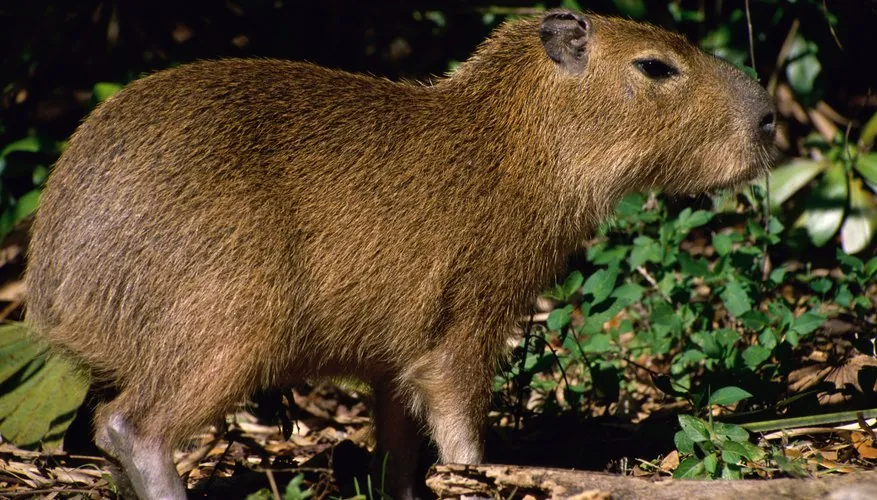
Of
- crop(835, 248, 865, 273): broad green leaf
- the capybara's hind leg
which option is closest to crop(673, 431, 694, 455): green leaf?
crop(835, 248, 865, 273): broad green leaf

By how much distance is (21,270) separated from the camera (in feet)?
17.0

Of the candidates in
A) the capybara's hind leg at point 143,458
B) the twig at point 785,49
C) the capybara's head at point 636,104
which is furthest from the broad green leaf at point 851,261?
the capybara's hind leg at point 143,458

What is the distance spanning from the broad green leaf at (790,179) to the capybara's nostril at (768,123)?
1588mm

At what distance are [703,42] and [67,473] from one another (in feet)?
13.0

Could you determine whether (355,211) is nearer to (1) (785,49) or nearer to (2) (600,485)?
(2) (600,485)

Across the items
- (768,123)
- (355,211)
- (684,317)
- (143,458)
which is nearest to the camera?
(143,458)

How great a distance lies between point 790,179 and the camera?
539 centimetres

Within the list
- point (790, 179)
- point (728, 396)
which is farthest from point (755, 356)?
point (790, 179)

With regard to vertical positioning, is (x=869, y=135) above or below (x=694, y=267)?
above

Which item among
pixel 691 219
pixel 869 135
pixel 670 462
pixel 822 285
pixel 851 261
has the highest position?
pixel 869 135

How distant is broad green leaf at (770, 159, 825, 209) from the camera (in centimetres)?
535

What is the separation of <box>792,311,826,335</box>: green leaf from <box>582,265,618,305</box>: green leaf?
75 centimetres

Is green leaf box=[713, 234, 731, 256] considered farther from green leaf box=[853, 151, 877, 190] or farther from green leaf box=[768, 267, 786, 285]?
green leaf box=[853, 151, 877, 190]

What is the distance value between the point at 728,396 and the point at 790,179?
2282 mm
